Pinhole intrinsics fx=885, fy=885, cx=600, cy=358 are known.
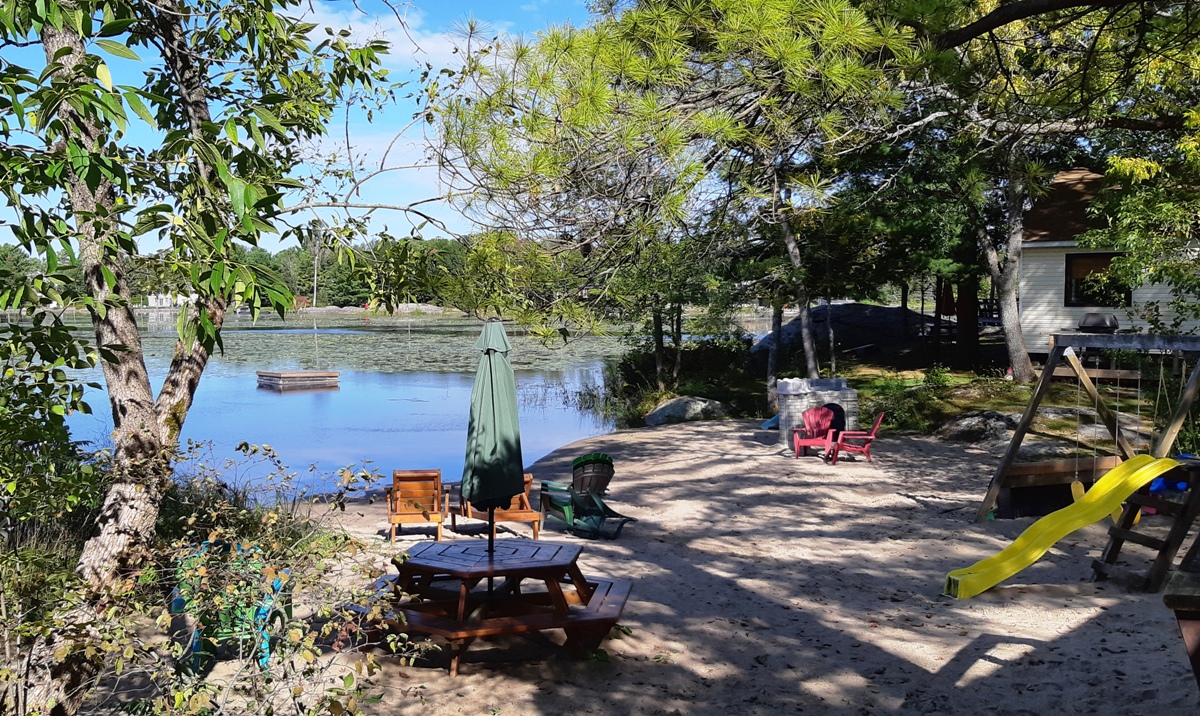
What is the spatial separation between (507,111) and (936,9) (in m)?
2.65

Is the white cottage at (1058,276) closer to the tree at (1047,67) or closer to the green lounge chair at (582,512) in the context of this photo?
the tree at (1047,67)

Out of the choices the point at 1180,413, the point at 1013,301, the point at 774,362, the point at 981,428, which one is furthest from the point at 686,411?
the point at 1180,413

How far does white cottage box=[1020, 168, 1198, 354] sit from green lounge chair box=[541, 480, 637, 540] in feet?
53.6

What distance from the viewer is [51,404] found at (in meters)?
3.97

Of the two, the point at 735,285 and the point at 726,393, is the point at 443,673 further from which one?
the point at 726,393

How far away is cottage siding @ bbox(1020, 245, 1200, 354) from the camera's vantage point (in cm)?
2195

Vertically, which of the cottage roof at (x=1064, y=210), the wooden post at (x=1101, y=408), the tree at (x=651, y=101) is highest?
the cottage roof at (x=1064, y=210)

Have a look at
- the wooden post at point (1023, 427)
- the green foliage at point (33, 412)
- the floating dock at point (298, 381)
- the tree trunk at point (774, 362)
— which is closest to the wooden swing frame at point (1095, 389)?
the wooden post at point (1023, 427)

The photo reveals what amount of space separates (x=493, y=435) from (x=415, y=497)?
309 cm

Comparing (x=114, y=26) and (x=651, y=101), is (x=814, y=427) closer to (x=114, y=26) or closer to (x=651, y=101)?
(x=651, y=101)

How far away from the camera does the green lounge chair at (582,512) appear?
31.0 ft

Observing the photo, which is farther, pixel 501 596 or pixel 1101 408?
pixel 1101 408

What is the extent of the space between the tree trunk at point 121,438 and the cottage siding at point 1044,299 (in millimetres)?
21224

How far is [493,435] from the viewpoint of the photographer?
259 inches
